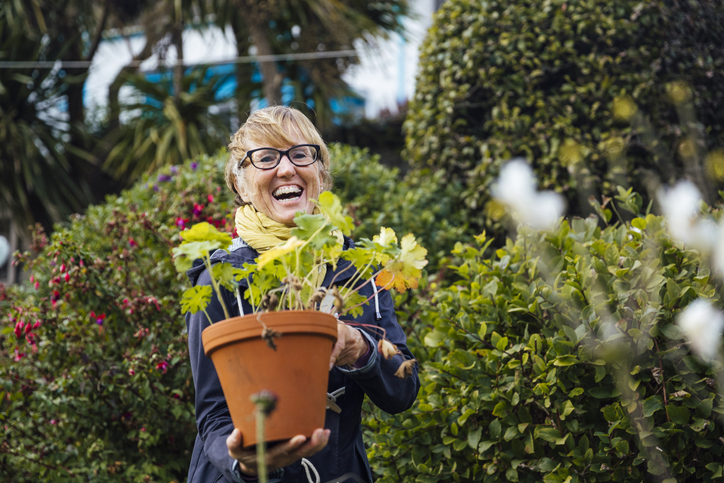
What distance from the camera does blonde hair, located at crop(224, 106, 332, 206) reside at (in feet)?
5.22

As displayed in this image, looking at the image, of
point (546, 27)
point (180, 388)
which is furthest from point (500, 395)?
point (546, 27)

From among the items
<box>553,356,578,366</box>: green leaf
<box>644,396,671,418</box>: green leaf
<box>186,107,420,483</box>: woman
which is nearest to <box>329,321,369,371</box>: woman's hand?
<box>186,107,420,483</box>: woman

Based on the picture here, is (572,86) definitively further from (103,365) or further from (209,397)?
(209,397)

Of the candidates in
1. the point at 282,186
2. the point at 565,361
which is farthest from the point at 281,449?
the point at 565,361

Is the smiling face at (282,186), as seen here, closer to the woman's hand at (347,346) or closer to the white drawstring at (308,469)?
the woman's hand at (347,346)

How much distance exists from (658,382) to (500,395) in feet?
1.55

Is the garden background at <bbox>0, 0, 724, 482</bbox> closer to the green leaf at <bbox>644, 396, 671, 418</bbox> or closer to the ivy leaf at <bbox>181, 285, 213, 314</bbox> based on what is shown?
the green leaf at <bbox>644, 396, 671, 418</bbox>

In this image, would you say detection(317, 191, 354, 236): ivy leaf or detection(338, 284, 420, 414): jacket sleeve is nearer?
detection(317, 191, 354, 236): ivy leaf

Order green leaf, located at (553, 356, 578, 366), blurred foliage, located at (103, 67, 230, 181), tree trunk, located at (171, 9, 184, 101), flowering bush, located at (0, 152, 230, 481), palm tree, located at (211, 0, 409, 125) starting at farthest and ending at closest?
tree trunk, located at (171, 9, 184, 101) → blurred foliage, located at (103, 67, 230, 181) → palm tree, located at (211, 0, 409, 125) → flowering bush, located at (0, 152, 230, 481) → green leaf, located at (553, 356, 578, 366)

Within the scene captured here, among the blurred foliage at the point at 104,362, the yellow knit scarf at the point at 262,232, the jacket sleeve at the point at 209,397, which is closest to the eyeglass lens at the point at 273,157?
the yellow knit scarf at the point at 262,232

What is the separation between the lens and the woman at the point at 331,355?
4.20 feet

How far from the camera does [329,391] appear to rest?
57.3 inches

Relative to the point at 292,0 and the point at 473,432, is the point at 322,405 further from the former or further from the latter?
the point at 292,0

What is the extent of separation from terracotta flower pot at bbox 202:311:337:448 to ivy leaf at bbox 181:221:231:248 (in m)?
0.15
